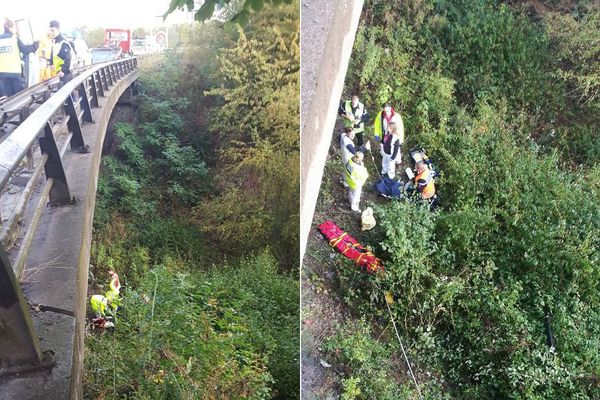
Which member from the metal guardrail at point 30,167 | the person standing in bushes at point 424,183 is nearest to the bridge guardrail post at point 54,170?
the metal guardrail at point 30,167

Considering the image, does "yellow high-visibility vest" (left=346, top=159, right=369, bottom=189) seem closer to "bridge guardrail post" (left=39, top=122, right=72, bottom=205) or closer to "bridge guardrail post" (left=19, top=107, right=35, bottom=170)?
"bridge guardrail post" (left=39, top=122, right=72, bottom=205)

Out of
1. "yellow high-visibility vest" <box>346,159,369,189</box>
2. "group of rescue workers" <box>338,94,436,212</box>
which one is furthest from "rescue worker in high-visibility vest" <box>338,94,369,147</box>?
"yellow high-visibility vest" <box>346,159,369,189</box>

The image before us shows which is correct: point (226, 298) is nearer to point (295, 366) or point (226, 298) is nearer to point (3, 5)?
point (295, 366)

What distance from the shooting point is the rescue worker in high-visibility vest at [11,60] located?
0.86m

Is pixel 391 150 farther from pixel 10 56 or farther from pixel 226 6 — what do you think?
pixel 10 56

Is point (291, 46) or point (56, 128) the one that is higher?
point (291, 46)

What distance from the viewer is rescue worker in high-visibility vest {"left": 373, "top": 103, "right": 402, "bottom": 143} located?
15.0 feet

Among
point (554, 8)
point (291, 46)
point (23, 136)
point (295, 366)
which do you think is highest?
point (554, 8)

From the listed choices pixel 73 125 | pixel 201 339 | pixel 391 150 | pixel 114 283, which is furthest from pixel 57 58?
pixel 391 150

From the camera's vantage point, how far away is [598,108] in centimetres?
536

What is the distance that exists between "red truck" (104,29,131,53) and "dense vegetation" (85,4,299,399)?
4.0 inches

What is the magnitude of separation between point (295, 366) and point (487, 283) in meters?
2.55

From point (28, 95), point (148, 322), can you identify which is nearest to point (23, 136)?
point (28, 95)

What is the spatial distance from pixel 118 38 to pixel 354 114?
355cm
